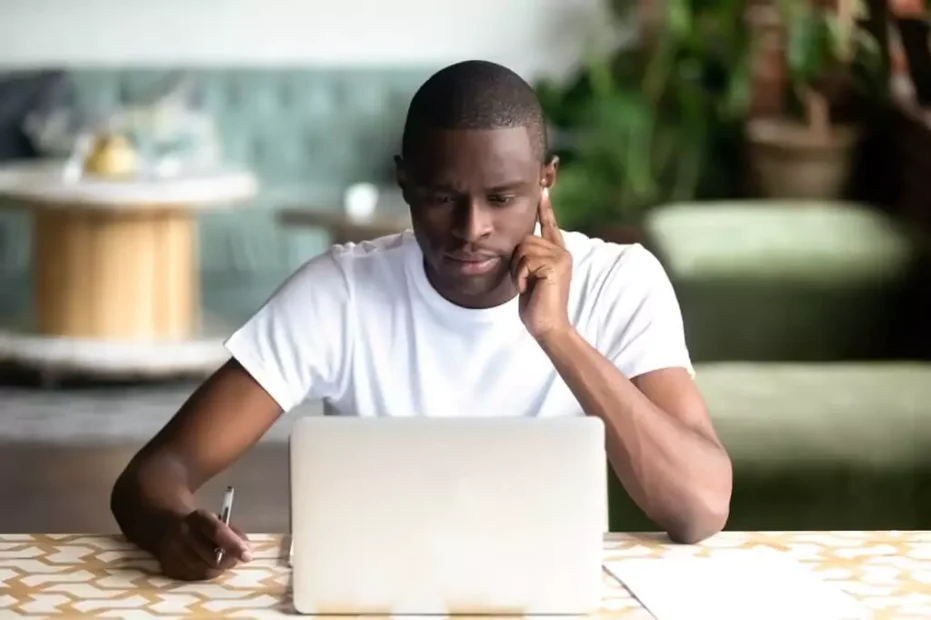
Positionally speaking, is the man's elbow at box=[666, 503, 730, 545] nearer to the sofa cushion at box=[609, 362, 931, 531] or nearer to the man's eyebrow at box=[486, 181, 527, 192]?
the man's eyebrow at box=[486, 181, 527, 192]

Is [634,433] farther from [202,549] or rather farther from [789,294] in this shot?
[789,294]

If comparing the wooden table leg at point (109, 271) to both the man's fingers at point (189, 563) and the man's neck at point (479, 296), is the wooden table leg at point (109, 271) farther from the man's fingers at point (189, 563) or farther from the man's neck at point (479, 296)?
the man's fingers at point (189, 563)

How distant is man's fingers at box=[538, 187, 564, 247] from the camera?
5.17 feet

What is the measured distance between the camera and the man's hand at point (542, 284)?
150cm

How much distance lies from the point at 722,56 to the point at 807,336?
1.84m

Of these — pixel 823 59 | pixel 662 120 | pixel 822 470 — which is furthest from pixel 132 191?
pixel 822 470

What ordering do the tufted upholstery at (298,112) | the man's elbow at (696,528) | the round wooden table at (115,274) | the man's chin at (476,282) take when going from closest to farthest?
the man's elbow at (696,528)
the man's chin at (476,282)
the round wooden table at (115,274)
the tufted upholstery at (298,112)

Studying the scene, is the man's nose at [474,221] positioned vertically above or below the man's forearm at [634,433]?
above

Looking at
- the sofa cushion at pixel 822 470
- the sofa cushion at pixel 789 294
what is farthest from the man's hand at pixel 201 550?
the sofa cushion at pixel 789 294

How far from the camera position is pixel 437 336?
5.35 feet

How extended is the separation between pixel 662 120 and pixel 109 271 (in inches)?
78.2

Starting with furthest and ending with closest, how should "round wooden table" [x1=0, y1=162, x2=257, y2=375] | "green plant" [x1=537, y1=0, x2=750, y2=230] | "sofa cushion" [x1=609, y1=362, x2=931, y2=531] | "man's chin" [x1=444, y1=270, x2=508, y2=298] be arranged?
"green plant" [x1=537, y1=0, x2=750, y2=230]
"round wooden table" [x1=0, y1=162, x2=257, y2=375]
"sofa cushion" [x1=609, y1=362, x2=931, y2=531]
"man's chin" [x1=444, y1=270, x2=508, y2=298]

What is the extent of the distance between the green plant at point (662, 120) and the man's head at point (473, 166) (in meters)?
3.17

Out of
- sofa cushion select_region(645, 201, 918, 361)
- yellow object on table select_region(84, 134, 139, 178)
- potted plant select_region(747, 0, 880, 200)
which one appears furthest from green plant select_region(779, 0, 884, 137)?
yellow object on table select_region(84, 134, 139, 178)
